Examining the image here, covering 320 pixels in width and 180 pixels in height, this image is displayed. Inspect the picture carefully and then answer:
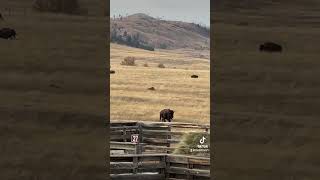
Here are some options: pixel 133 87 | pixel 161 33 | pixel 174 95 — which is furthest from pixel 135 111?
pixel 161 33

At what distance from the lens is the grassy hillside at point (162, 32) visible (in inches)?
6673

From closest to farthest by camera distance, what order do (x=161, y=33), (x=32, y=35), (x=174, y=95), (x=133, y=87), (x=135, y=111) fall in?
(x=32, y=35), (x=135, y=111), (x=174, y=95), (x=133, y=87), (x=161, y=33)

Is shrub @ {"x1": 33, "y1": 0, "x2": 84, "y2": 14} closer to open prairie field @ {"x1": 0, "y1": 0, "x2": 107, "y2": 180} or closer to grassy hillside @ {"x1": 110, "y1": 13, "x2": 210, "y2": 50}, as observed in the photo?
open prairie field @ {"x1": 0, "y1": 0, "x2": 107, "y2": 180}

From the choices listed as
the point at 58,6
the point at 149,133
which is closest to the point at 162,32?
the point at 149,133

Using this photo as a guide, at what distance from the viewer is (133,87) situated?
39344mm

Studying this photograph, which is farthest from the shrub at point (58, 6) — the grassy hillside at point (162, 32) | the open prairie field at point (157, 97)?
the grassy hillside at point (162, 32)
